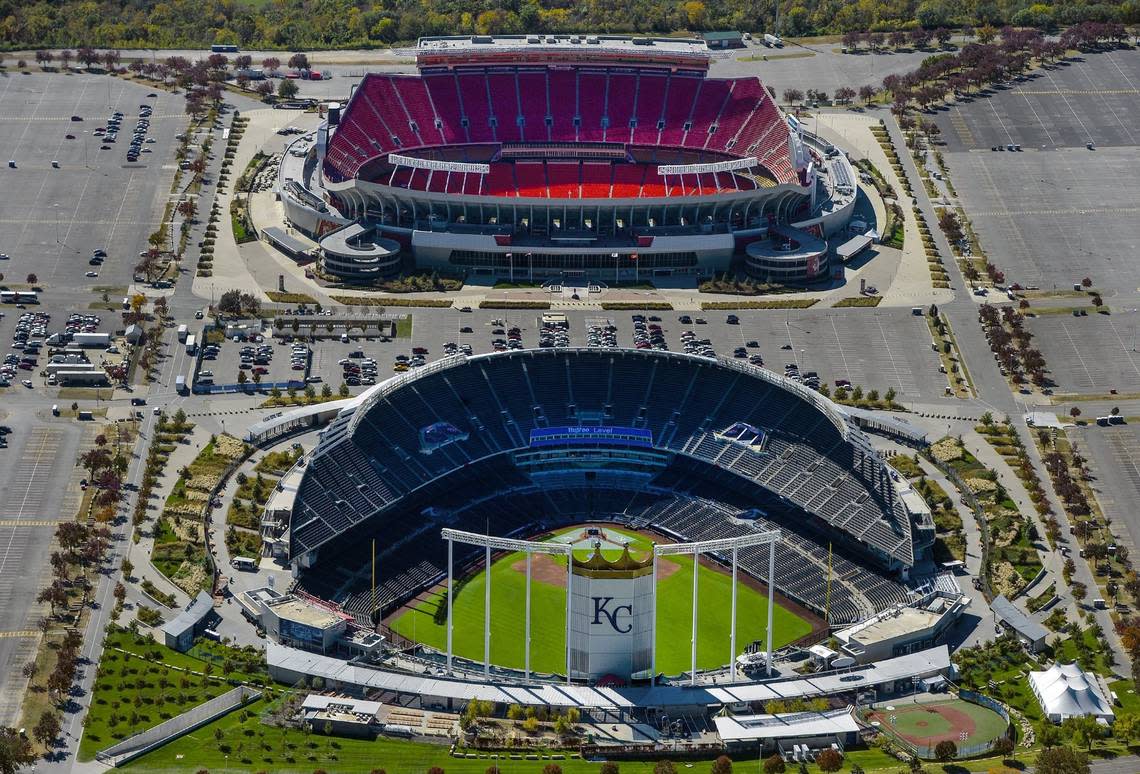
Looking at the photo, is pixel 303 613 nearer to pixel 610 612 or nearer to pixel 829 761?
pixel 610 612

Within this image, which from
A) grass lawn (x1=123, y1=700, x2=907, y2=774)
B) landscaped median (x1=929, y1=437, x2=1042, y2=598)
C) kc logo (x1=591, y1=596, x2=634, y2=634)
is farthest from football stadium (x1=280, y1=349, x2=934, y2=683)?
grass lawn (x1=123, y1=700, x2=907, y2=774)

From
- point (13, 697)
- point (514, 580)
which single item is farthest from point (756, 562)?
point (13, 697)

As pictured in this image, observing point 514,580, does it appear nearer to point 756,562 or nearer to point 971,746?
point 756,562

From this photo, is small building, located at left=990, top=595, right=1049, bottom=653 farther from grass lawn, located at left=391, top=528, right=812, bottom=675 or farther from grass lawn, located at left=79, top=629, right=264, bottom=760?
grass lawn, located at left=79, top=629, right=264, bottom=760

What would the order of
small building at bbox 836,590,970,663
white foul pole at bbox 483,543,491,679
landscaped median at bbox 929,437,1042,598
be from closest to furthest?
white foul pole at bbox 483,543,491,679 < small building at bbox 836,590,970,663 < landscaped median at bbox 929,437,1042,598

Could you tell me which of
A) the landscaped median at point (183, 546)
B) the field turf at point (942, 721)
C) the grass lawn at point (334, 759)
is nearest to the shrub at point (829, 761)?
the grass lawn at point (334, 759)

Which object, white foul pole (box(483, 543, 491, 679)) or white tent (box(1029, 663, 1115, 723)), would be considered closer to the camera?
white tent (box(1029, 663, 1115, 723))
